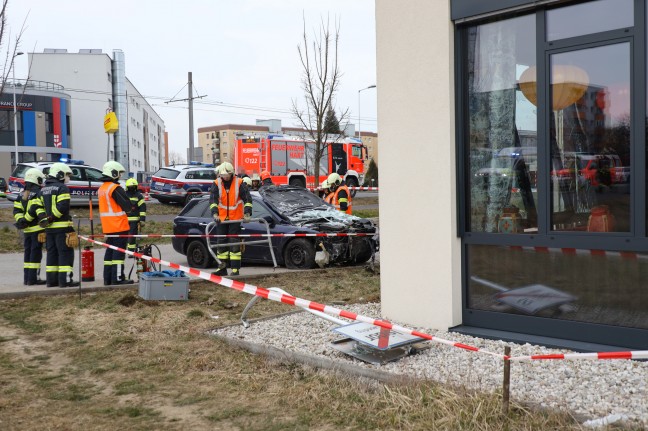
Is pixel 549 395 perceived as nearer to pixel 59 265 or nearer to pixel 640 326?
pixel 640 326

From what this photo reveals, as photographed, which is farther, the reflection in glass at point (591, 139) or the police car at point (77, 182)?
the police car at point (77, 182)

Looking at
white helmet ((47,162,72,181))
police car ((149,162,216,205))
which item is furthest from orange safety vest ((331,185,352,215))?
police car ((149,162,216,205))

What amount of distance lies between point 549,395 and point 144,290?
6101 mm

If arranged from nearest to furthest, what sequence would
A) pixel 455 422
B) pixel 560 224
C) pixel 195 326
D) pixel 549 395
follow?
1. pixel 455 422
2. pixel 549 395
3. pixel 560 224
4. pixel 195 326

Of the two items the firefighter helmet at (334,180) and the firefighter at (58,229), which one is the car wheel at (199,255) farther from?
the firefighter helmet at (334,180)

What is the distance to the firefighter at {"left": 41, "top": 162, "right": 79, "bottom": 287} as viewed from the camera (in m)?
10.0

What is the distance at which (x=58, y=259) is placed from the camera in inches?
403

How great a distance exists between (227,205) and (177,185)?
15.8m

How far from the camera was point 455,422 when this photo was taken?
411 cm

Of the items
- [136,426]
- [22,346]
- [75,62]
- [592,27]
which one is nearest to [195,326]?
[22,346]

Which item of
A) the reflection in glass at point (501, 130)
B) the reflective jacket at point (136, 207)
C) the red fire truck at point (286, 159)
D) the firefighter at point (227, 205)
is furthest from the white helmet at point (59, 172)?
the red fire truck at point (286, 159)

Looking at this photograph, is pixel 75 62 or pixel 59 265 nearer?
pixel 59 265

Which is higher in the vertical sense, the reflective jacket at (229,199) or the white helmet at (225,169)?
the white helmet at (225,169)

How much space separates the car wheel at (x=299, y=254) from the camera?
1180 centimetres
